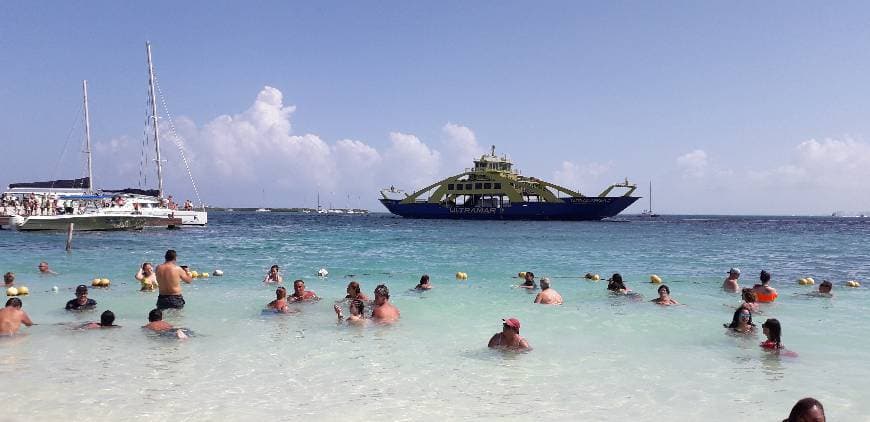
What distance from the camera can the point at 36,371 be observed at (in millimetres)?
8453

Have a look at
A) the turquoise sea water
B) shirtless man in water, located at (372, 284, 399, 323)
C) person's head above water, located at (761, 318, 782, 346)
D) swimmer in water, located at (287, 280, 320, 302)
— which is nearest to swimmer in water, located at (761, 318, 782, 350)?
person's head above water, located at (761, 318, 782, 346)

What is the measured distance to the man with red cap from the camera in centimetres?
1001

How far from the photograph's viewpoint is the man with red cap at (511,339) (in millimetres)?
10008

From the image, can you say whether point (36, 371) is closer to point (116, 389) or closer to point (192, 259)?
point (116, 389)

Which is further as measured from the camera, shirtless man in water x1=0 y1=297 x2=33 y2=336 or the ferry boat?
the ferry boat

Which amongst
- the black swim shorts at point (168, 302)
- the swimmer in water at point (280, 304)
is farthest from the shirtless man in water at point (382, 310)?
the black swim shorts at point (168, 302)

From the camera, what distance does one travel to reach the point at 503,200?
9456 cm

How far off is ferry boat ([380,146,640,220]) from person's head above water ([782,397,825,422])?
86.5 m

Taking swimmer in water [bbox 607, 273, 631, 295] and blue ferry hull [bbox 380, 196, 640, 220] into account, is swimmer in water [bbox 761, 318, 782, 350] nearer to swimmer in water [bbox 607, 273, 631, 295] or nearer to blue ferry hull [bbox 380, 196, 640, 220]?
swimmer in water [bbox 607, 273, 631, 295]

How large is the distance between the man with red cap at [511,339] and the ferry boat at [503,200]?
8116cm

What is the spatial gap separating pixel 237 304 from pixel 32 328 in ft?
15.4

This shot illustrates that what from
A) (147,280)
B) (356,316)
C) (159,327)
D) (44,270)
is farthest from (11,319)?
(44,270)

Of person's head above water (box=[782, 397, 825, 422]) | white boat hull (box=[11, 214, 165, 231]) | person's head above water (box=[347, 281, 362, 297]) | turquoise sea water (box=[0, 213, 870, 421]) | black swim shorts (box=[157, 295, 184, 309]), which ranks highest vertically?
white boat hull (box=[11, 214, 165, 231])

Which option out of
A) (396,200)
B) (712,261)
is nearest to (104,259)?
(712,261)
